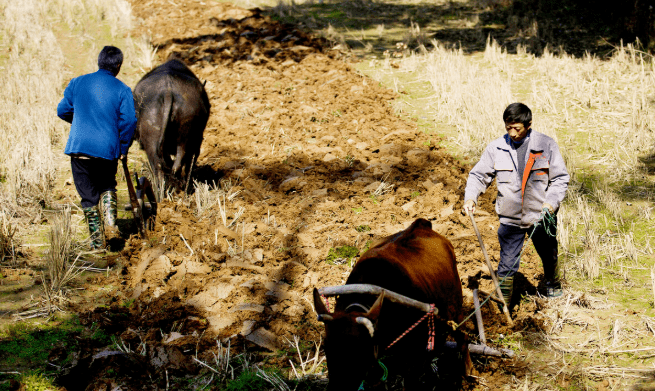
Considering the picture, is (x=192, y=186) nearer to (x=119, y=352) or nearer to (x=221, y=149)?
(x=221, y=149)

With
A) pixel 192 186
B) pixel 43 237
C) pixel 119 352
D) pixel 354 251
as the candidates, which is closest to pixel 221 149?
pixel 192 186

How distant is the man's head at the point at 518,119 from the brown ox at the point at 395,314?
1068 millimetres

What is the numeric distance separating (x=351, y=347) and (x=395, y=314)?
52 cm

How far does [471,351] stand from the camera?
3912 millimetres

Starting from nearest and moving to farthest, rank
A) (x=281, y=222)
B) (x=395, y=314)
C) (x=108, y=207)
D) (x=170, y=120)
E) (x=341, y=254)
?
(x=395, y=314) < (x=341, y=254) < (x=108, y=207) < (x=281, y=222) < (x=170, y=120)

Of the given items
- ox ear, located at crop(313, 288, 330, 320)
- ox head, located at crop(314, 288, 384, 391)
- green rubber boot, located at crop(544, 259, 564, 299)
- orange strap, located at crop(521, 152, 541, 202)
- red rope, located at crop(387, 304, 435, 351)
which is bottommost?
green rubber boot, located at crop(544, 259, 564, 299)

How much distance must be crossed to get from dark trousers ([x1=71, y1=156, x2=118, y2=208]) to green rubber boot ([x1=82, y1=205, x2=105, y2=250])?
101mm

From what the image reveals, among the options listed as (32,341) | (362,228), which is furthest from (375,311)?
(362,228)


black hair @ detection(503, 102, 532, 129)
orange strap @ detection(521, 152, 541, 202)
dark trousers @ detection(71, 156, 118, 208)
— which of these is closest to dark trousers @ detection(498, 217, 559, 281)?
orange strap @ detection(521, 152, 541, 202)

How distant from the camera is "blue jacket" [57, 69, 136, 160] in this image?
5.70 m

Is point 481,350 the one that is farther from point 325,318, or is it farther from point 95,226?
point 95,226

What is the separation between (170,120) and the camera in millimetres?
7086

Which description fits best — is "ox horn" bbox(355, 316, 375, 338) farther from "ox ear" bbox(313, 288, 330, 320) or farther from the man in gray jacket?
the man in gray jacket

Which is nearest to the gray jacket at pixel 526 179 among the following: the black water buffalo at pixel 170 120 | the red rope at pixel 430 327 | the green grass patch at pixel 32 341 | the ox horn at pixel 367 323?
the red rope at pixel 430 327
